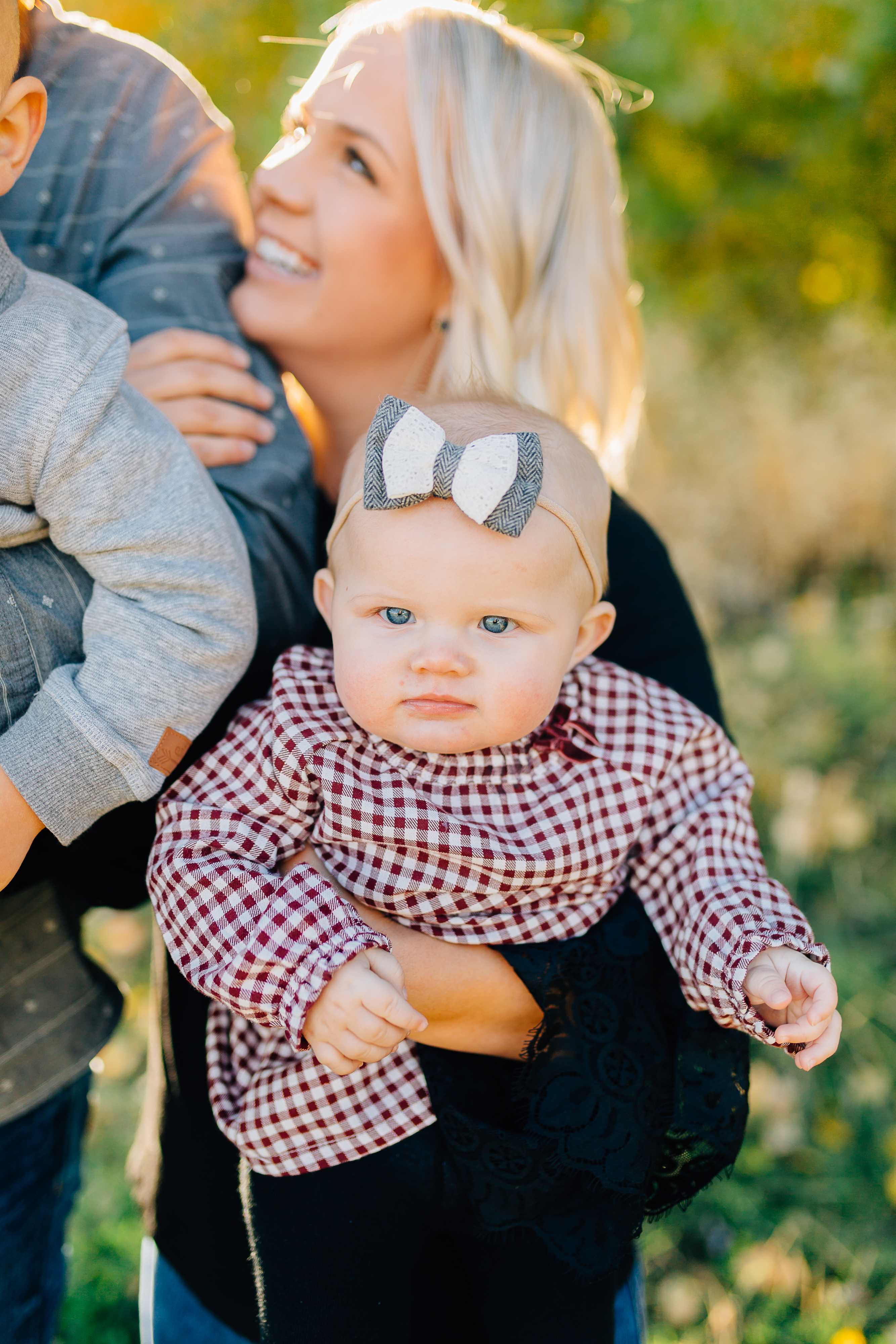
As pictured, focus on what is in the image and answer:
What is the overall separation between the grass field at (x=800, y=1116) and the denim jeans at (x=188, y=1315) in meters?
0.23

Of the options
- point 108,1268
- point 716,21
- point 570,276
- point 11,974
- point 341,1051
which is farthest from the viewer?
point 716,21

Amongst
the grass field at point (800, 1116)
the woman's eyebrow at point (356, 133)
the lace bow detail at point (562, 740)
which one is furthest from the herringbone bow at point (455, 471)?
the grass field at point (800, 1116)

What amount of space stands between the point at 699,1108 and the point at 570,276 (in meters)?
1.63

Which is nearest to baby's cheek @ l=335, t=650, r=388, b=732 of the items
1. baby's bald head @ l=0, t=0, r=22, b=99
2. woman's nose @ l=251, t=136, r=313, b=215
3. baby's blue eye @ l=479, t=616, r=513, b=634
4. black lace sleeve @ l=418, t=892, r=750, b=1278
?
baby's blue eye @ l=479, t=616, r=513, b=634

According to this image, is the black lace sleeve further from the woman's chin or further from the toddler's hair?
the woman's chin

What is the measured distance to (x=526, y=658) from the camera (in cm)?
130

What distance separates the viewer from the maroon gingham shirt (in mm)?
1222

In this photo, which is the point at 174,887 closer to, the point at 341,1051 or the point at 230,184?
the point at 341,1051

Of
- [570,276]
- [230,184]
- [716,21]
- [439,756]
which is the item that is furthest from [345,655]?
[716,21]

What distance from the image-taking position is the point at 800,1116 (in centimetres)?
278

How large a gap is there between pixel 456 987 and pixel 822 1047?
0.46 meters

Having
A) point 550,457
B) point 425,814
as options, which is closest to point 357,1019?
point 425,814

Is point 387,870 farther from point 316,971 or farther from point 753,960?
point 753,960

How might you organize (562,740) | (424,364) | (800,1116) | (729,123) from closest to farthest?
(562,740), (424,364), (800,1116), (729,123)
